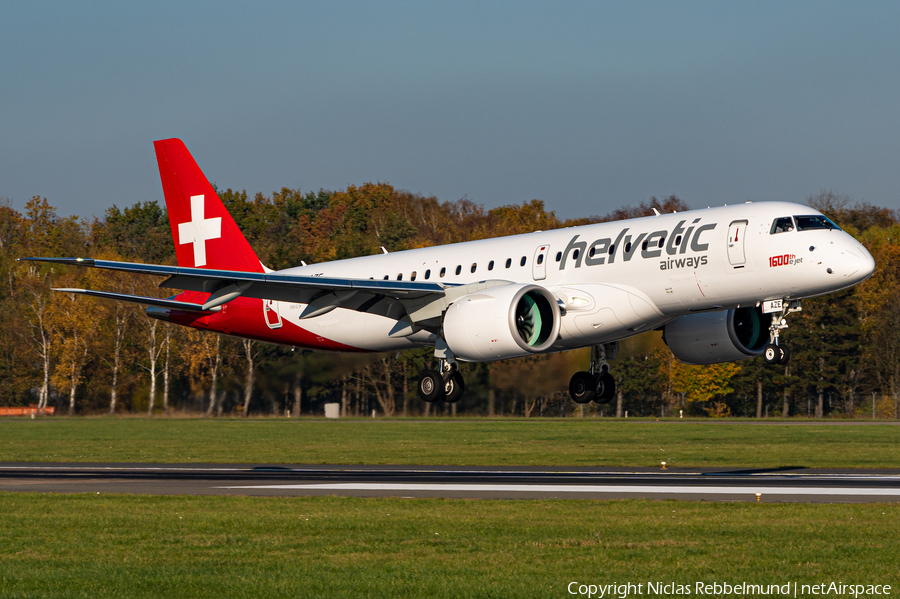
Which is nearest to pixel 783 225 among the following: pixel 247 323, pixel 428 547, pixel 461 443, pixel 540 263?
pixel 540 263

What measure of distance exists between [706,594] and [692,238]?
1539 cm

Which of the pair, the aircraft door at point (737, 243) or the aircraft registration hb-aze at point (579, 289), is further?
the aircraft door at point (737, 243)

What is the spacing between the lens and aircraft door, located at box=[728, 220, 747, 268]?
29.7 metres

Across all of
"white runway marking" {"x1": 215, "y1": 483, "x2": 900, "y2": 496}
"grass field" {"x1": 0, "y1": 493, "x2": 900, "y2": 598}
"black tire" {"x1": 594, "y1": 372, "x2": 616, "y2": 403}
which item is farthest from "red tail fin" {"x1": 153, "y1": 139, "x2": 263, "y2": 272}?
"grass field" {"x1": 0, "y1": 493, "x2": 900, "y2": 598}

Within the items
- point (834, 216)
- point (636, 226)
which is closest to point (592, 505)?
point (636, 226)

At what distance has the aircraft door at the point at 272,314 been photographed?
39.2 m

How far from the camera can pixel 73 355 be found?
295 ft

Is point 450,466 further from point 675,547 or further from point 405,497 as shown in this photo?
point 675,547

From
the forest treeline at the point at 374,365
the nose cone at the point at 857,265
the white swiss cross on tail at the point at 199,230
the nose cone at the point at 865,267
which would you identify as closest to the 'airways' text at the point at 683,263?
the nose cone at the point at 857,265

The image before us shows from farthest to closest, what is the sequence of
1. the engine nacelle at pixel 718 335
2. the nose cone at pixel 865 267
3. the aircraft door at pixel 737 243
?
the engine nacelle at pixel 718 335, the aircraft door at pixel 737 243, the nose cone at pixel 865 267

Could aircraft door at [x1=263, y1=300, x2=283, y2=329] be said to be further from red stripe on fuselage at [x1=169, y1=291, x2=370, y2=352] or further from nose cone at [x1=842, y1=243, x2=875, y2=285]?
nose cone at [x1=842, y1=243, x2=875, y2=285]

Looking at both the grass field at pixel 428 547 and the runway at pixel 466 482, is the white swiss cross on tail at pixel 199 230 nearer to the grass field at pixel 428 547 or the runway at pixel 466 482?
the runway at pixel 466 482

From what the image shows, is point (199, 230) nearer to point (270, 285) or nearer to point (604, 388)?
point (270, 285)

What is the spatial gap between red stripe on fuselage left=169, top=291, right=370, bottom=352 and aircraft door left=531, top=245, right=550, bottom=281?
28.3 ft
